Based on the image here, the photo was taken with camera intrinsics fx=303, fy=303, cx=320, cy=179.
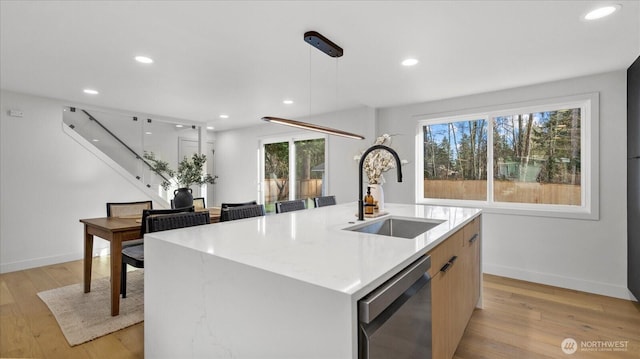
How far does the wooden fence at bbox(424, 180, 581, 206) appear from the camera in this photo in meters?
3.41

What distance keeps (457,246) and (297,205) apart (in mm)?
1688

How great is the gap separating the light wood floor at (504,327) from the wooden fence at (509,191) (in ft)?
3.24

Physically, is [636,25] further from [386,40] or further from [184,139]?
[184,139]

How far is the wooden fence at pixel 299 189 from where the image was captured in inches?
214

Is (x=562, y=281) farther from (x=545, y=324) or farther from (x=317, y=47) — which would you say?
(x=317, y=47)

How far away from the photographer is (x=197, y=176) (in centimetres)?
388

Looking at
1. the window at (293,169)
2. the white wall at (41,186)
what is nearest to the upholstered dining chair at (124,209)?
the white wall at (41,186)

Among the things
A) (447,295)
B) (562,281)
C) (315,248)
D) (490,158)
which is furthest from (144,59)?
(562,281)

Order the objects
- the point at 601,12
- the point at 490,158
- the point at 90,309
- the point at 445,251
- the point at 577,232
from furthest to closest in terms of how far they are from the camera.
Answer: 1. the point at 490,158
2. the point at 577,232
3. the point at 90,309
4. the point at 601,12
5. the point at 445,251

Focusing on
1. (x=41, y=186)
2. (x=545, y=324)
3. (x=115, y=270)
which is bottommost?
(x=545, y=324)

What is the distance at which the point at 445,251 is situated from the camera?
5.17ft

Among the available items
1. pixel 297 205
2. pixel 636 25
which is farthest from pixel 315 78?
pixel 636 25

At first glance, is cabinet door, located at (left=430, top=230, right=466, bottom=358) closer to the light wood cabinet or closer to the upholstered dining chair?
the light wood cabinet

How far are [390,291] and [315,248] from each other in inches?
16.7
